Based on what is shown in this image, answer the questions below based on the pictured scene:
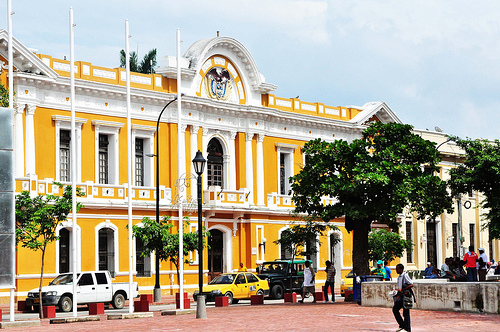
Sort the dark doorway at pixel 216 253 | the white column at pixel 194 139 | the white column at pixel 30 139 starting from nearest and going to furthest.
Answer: the white column at pixel 30 139
the white column at pixel 194 139
the dark doorway at pixel 216 253

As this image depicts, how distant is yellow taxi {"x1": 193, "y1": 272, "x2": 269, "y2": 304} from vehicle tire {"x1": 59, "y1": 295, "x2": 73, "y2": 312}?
5.85 meters

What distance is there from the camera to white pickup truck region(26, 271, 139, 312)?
104 feet

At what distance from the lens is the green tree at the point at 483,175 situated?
3253 cm

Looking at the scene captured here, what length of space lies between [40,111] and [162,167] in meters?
7.48

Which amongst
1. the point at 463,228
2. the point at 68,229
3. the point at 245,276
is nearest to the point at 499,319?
the point at 245,276

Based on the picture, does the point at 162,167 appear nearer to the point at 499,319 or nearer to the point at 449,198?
the point at 449,198

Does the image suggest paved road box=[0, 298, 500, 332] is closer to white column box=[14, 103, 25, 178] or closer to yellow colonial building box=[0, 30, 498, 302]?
yellow colonial building box=[0, 30, 498, 302]

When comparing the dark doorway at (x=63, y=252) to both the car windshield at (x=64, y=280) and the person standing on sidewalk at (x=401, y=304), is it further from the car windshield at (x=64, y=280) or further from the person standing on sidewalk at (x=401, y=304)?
the person standing on sidewalk at (x=401, y=304)

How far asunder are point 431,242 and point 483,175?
1167 inches

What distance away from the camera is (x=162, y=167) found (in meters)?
44.5

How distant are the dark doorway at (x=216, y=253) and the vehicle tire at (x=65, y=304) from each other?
15.0 metres

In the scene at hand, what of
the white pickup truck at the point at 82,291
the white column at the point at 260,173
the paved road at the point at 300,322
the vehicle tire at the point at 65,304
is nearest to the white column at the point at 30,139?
the white pickup truck at the point at 82,291

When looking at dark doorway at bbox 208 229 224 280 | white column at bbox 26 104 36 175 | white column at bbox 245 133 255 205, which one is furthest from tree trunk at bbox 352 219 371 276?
white column at bbox 26 104 36 175

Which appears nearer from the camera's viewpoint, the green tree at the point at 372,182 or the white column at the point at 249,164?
the green tree at the point at 372,182
